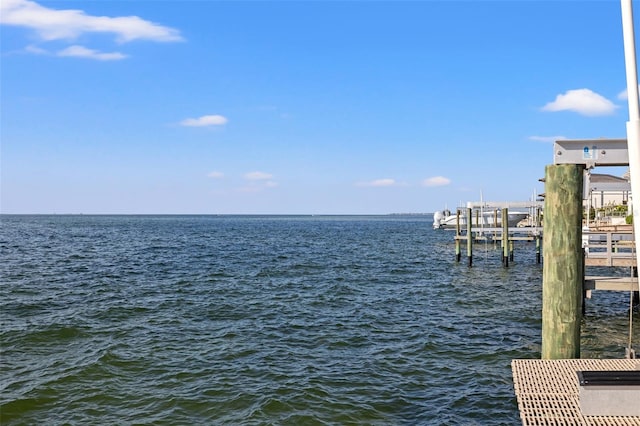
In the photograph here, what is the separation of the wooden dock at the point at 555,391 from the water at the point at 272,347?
4.86ft

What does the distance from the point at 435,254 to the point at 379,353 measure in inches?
1098

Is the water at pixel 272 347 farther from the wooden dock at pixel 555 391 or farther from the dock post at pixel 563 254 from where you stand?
the dock post at pixel 563 254

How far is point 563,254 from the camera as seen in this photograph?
24.5 feet

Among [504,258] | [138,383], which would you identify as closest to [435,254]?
[504,258]

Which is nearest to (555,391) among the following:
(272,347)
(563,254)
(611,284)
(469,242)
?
A: (563,254)

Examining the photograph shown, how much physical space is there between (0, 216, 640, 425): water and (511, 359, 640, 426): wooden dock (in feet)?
4.86

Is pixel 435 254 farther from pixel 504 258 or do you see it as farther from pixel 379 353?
pixel 379 353

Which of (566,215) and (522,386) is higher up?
(566,215)

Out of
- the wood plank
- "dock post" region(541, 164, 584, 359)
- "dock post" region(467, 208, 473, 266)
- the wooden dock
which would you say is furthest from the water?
"dock post" region(467, 208, 473, 266)

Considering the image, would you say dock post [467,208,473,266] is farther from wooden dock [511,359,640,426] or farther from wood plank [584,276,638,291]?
wooden dock [511,359,640,426]

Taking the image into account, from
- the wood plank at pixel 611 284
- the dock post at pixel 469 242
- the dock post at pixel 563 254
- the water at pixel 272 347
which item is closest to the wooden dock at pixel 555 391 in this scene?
the dock post at pixel 563 254

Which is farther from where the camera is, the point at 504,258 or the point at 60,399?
the point at 504,258

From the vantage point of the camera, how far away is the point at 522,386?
6.54 m

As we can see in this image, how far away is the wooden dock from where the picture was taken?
5.61m
